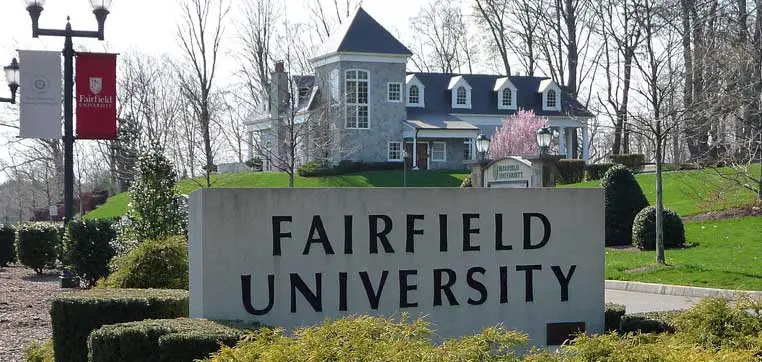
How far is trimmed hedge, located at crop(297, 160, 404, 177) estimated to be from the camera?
2188 inches

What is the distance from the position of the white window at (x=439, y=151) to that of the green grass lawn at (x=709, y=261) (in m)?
35.1

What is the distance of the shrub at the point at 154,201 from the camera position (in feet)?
56.4

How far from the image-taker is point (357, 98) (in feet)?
194

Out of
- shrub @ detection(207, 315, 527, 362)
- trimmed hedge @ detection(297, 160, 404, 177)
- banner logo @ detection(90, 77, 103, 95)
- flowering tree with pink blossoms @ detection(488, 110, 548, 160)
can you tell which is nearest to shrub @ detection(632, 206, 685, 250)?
banner logo @ detection(90, 77, 103, 95)

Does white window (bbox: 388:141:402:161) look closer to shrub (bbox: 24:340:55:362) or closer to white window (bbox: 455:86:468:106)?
white window (bbox: 455:86:468:106)

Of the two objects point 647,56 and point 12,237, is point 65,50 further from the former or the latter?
point 647,56

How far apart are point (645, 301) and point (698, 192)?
18.5 m

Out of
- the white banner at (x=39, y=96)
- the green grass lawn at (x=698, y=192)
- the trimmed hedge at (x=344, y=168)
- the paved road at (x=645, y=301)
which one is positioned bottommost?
the paved road at (x=645, y=301)

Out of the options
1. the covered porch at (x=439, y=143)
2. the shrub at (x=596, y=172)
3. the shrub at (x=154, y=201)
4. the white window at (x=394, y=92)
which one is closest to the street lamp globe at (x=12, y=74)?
the shrub at (x=154, y=201)

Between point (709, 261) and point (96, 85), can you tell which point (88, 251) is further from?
point (709, 261)

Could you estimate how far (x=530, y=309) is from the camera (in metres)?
8.44

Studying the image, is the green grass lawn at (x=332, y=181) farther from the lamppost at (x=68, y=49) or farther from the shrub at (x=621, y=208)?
the lamppost at (x=68, y=49)

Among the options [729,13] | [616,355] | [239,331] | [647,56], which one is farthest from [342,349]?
[729,13]

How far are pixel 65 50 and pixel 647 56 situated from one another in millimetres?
15646
